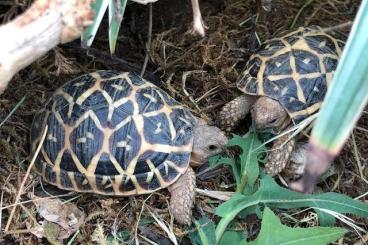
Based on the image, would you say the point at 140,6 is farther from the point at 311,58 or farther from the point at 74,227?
the point at 74,227

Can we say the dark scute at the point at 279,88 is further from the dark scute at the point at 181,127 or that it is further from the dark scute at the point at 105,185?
the dark scute at the point at 105,185

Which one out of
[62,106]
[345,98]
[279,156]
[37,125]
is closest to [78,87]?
[62,106]

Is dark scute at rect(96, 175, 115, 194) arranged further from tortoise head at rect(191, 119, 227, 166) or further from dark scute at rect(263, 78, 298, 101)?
dark scute at rect(263, 78, 298, 101)

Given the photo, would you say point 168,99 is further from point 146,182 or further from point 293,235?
point 293,235

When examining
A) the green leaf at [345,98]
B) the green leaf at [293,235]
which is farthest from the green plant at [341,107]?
the green leaf at [293,235]

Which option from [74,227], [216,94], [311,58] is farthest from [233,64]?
[74,227]

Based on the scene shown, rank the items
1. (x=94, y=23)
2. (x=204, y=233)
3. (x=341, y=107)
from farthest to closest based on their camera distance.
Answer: (x=204, y=233) → (x=94, y=23) → (x=341, y=107)
